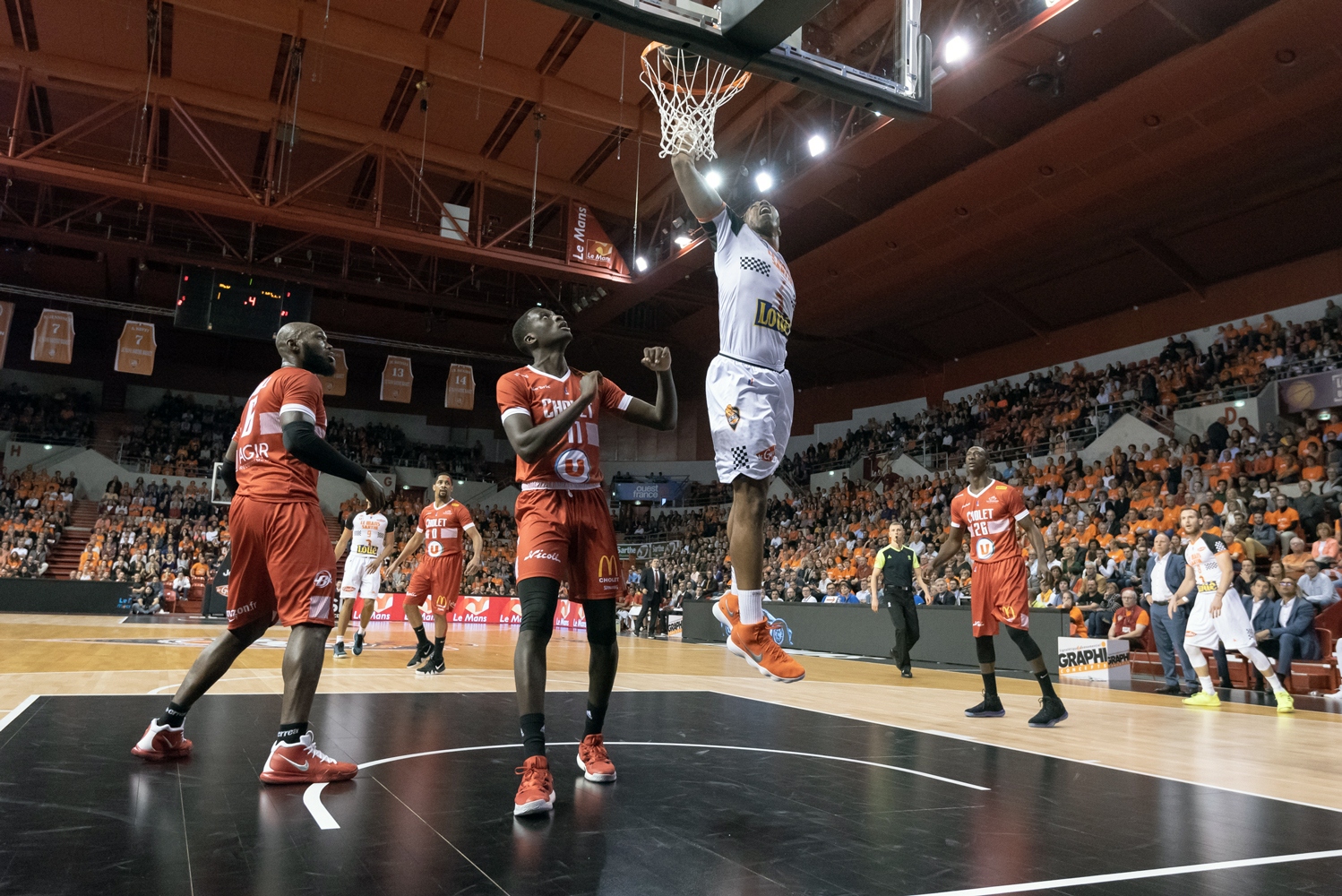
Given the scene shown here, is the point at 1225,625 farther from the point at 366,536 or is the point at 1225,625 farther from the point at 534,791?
the point at 366,536

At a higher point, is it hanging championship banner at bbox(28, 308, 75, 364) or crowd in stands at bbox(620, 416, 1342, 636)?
hanging championship banner at bbox(28, 308, 75, 364)

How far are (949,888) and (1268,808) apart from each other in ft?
7.67

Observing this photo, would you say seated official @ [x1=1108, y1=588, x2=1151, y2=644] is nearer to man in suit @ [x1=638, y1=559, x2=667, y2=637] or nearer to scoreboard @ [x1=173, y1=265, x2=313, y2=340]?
man in suit @ [x1=638, y1=559, x2=667, y2=637]

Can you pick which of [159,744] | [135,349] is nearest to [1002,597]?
[159,744]

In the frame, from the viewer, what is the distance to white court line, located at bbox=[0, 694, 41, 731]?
496 cm

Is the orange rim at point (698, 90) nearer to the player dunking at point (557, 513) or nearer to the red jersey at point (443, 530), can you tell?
the player dunking at point (557, 513)

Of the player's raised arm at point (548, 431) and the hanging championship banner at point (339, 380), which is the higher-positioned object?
the hanging championship banner at point (339, 380)

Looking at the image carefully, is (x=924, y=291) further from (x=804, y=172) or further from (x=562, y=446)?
(x=562, y=446)

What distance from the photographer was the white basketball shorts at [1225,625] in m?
9.30

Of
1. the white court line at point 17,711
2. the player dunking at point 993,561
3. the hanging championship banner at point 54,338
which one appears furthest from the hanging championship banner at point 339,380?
the player dunking at point 993,561

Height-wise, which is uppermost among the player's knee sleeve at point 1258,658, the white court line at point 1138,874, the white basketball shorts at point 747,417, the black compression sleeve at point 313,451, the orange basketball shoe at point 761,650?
the white basketball shorts at point 747,417

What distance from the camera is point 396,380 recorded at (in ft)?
80.6

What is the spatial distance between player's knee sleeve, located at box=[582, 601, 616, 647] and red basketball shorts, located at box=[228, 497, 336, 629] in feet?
3.95

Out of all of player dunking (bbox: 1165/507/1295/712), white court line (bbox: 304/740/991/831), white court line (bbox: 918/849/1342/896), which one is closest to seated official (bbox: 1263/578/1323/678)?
player dunking (bbox: 1165/507/1295/712)
